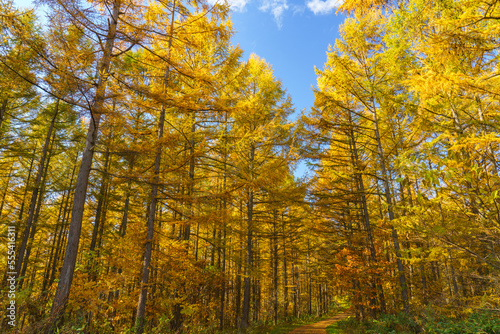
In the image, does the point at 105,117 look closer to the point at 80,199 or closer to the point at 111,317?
the point at 80,199

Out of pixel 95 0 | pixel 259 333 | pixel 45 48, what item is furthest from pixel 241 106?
pixel 259 333

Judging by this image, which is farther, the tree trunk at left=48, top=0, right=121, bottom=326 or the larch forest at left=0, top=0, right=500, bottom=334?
the tree trunk at left=48, top=0, right=121, bottom=326

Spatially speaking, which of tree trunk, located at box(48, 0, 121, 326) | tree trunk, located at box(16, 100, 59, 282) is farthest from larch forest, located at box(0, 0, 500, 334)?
tree trunk, located at box(16, 100, 59, 282)

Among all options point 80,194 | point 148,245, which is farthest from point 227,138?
point 80,194

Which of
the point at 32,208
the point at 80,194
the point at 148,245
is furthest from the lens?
the point at 32,208

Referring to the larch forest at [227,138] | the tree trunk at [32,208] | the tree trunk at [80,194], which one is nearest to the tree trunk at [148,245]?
the larch forest at [227,138]

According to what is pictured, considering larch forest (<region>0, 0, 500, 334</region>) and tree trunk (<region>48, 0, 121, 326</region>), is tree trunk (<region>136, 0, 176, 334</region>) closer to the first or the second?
larch forest (<region>0, 0, 500, 334</region>)

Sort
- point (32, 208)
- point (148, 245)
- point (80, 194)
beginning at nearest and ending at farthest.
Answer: point (80, 194) → point (148, 245) → point (32, 208)

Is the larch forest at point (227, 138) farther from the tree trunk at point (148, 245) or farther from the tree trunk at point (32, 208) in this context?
the tree trunk at point (32, 208)

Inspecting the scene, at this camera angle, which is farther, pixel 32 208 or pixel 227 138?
pixel 32 208

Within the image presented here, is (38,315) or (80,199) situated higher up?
(80,199)

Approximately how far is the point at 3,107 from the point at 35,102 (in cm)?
128

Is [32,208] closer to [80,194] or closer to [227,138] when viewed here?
[80,194]

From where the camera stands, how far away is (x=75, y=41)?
5.90 metres
